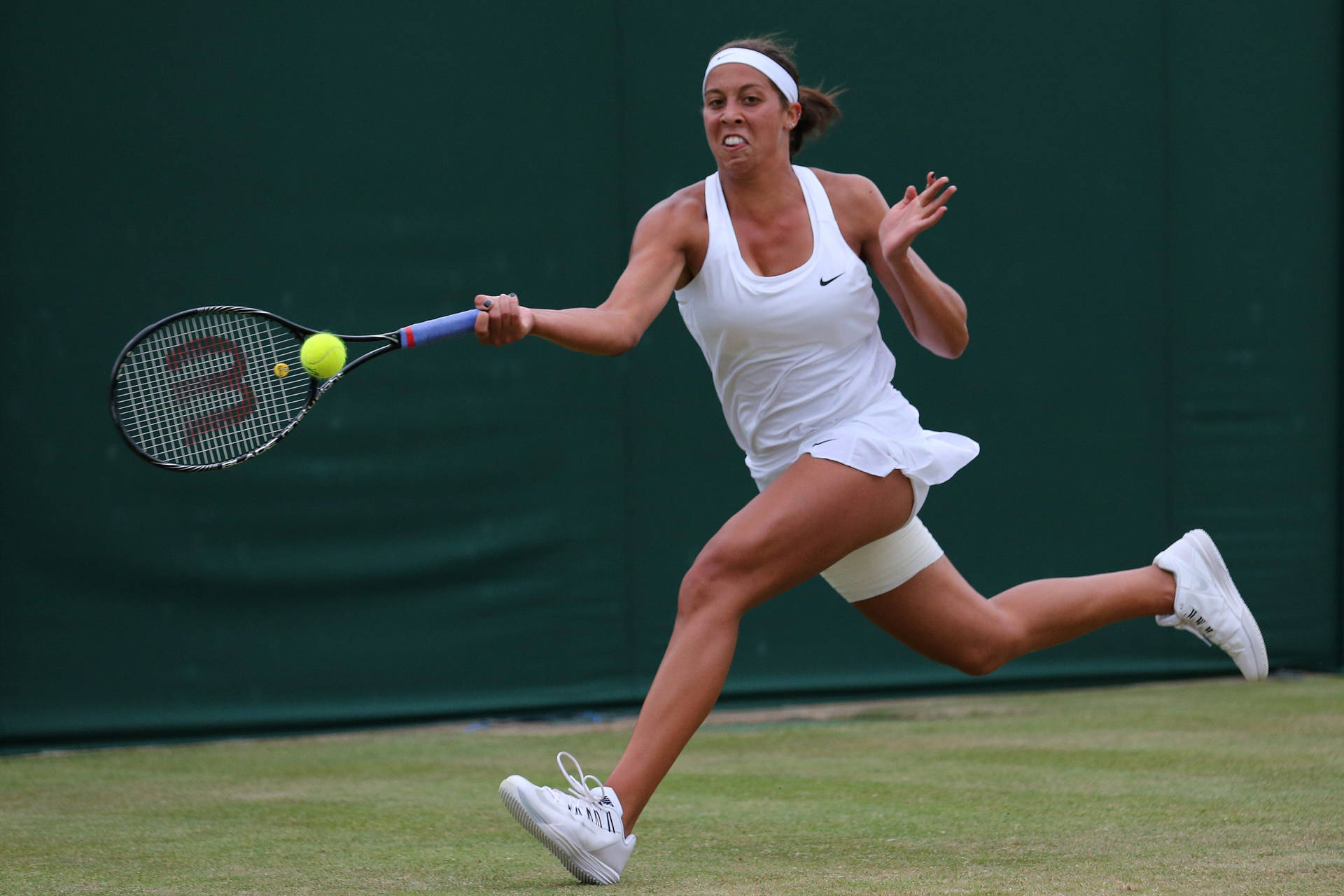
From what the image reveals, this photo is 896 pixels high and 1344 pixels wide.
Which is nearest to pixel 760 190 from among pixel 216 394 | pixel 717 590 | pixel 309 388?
pixel 717 590

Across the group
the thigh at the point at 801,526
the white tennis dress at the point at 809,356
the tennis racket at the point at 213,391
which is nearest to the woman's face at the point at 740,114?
the white tennis dress at the point at 809,356

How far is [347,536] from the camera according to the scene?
528 centimetres

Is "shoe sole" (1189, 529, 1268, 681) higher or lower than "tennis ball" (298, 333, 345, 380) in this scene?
lower

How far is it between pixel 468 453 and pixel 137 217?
1.26m

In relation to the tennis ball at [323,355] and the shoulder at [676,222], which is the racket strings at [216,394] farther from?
the shoulder at [676,222]

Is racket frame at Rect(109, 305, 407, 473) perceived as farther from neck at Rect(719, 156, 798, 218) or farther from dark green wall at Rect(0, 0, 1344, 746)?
dark green wall at Rect(0, 0, 1344, 746)

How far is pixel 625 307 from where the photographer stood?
9.54 feet

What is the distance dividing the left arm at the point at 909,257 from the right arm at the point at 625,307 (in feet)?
1.13

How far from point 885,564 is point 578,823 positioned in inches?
32.9

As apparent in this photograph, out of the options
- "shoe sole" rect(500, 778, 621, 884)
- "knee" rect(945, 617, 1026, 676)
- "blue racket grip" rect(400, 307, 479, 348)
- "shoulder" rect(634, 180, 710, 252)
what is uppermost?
"shoulder" rect(634, 180, 710, 252)

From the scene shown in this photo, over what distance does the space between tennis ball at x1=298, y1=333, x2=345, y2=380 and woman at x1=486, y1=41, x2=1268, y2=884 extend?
418 mm

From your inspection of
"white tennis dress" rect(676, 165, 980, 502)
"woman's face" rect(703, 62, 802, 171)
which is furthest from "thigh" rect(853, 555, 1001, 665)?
"woman's face" rect(703, 62, 802, 171)

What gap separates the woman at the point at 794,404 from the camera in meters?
2.81

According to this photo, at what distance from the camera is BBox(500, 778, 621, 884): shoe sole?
2645 mm
